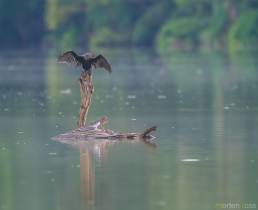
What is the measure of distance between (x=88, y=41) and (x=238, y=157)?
239 feet

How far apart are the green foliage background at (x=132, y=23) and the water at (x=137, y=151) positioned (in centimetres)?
3604

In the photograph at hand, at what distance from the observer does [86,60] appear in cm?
1883

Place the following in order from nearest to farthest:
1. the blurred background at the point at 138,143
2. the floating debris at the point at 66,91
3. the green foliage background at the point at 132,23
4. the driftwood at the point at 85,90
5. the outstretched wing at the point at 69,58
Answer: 1. the blurred background at the point at 138,143
2. the outstretched wing at the point at 69,58
3. the driftwood at the point at 85,90
4. the floating debris at the point at 66,91
5. the green foliage background at the point at 132,23

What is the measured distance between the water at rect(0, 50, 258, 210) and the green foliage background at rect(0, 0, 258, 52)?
1419 inches

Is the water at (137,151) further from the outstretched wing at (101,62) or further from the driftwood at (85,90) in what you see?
the outstretched wing at (101,62)

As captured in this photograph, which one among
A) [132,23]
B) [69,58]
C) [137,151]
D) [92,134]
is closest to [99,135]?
[92,134]

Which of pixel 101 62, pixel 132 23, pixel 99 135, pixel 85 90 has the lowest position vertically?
pixel 99 135

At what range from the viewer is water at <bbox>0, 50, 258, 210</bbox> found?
13438 mm

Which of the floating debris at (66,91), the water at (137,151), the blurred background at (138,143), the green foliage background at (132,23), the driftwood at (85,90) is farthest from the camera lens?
the green foliage background at (132,23)

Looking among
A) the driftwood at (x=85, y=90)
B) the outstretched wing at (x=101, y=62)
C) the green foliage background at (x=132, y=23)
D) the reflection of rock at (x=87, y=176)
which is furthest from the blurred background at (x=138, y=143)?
the green foliage background at (x=132, y=23)

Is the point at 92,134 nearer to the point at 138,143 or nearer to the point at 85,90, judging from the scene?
the point at 85,90

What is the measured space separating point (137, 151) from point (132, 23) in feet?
227

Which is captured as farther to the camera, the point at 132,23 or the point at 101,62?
the point at 132,23

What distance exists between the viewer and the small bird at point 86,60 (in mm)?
18719
